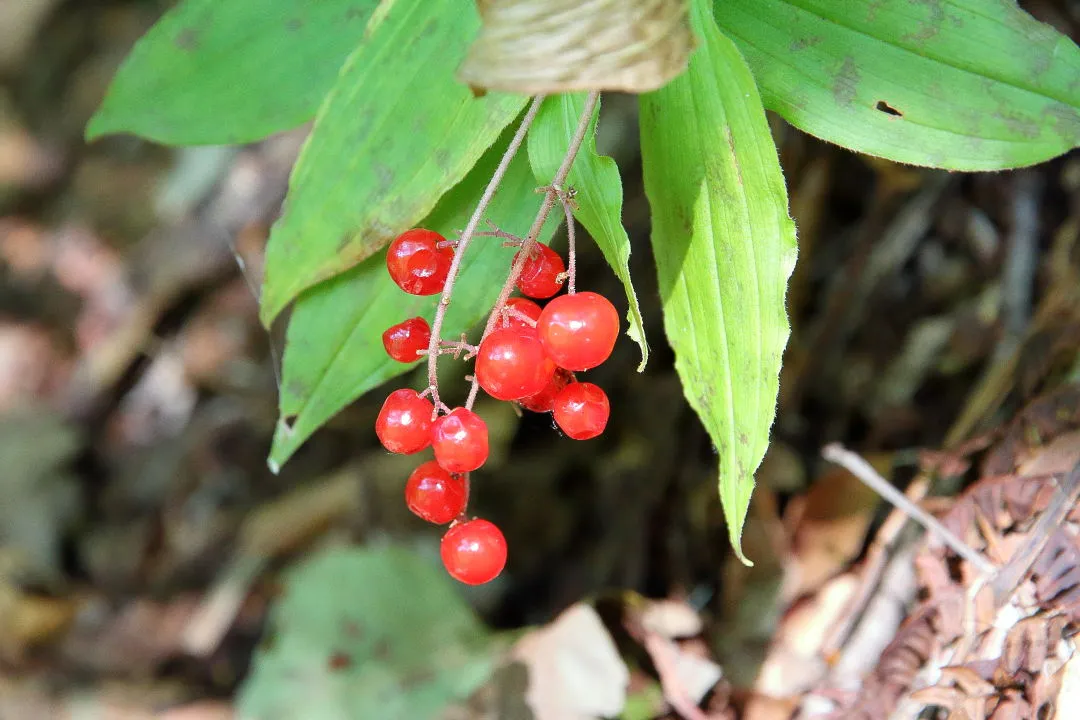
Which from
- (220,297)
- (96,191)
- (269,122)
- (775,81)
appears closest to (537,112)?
(775,81)

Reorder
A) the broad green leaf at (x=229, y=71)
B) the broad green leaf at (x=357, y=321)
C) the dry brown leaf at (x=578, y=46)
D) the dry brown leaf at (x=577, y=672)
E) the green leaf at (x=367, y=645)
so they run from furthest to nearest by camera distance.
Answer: the green leaf at (x=367, y=645) < the dry brown leaf at (x=577, y=672) < the broad green leaf at (x=229, y=71) < the broad green leaf at (x=357, y=321) < the dry brown leaf at (x=578, y=46)

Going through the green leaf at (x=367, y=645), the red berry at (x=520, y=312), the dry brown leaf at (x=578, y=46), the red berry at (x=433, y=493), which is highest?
the dry brown leaf at (x=578, y=46)

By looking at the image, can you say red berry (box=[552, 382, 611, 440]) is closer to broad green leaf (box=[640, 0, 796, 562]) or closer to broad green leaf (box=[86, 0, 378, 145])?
broad green leaf (box=[640, 0, 796, 562])

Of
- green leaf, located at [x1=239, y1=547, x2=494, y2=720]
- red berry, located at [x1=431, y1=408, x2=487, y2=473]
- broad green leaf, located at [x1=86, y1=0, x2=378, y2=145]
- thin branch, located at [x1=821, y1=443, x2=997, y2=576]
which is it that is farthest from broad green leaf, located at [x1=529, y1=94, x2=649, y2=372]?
green leaf, located at [x1=239, y1=547, x2=494, y2=720]

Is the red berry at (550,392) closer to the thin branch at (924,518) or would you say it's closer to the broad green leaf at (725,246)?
the broad green leaf at (725,246)

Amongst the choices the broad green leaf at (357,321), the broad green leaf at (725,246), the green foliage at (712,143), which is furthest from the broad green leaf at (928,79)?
the broad green leaf at (357,321)

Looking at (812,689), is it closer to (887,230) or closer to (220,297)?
(887,230)

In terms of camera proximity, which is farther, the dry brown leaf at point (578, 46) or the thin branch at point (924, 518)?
the thin branch at point (924, 518)
